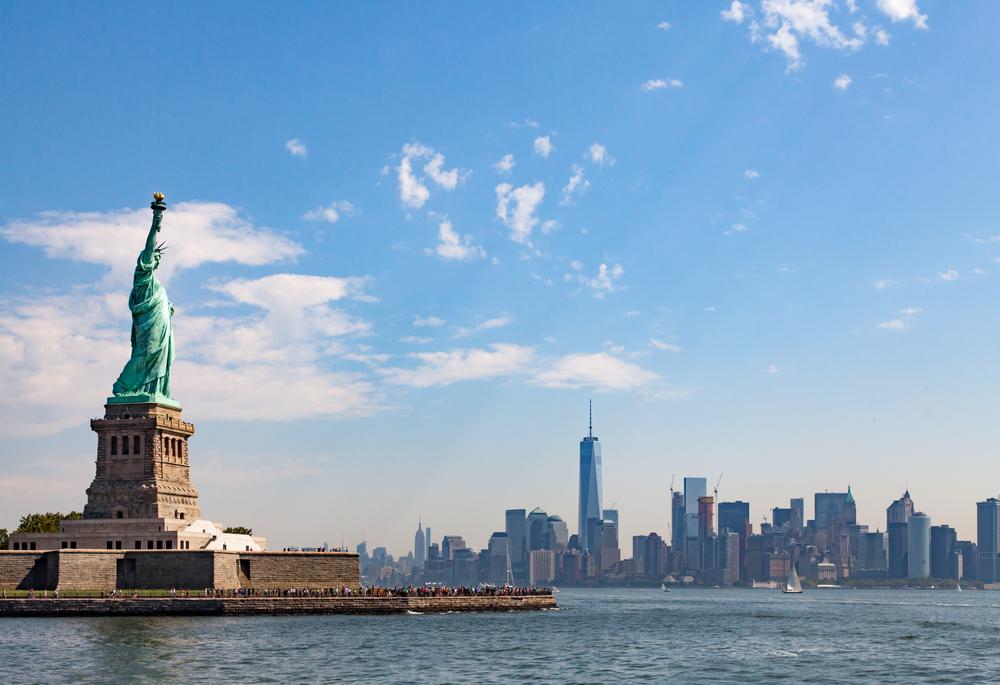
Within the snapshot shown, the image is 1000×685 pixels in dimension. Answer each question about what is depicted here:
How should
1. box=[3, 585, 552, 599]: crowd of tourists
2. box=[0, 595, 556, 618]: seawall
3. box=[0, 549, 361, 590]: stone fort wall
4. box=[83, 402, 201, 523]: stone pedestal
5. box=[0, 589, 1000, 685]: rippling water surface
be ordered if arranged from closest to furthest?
1. box=[0, 589, 1000, 685]: rippling water surface
2. box=[0, 595, 556, 618]: seawall
3. box=[3, 585, 552, 599]: crowd of tourists
4. box=[0, 549, 361, 590]: stone fort wall
5. box=[83, 402, 201, 523]: stone pedestal

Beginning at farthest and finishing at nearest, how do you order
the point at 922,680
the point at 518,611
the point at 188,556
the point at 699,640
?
the point at 518,611 < the point at 188,556 < the point at 699,640 < the point at 922,680

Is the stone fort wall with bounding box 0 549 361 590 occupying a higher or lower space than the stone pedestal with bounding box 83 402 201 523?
lower

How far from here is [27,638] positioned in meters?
83.0

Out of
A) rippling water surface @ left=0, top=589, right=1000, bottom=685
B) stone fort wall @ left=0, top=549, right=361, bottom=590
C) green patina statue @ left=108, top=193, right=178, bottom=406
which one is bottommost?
rippling water surface @ left=0, top=589, right=1000, bottom=685

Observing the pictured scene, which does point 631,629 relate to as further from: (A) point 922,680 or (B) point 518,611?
(A) point 922,680

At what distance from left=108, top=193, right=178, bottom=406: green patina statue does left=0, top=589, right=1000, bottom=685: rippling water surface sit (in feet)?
88.5

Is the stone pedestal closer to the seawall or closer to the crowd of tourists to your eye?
the crowd of tourists

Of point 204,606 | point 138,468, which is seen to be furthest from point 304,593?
point 138,468

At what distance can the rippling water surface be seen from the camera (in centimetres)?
6838

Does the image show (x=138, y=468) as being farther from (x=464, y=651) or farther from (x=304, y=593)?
(x=464, y=651)

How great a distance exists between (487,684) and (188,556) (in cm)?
4743

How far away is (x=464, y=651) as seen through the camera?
80.3 m

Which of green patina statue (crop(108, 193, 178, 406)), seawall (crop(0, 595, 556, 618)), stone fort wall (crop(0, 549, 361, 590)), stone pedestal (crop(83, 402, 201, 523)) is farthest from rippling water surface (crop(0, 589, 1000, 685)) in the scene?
green patina statue (crop(108, 193, 178, 406))

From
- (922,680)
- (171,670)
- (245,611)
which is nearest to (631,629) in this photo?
(245,611)
